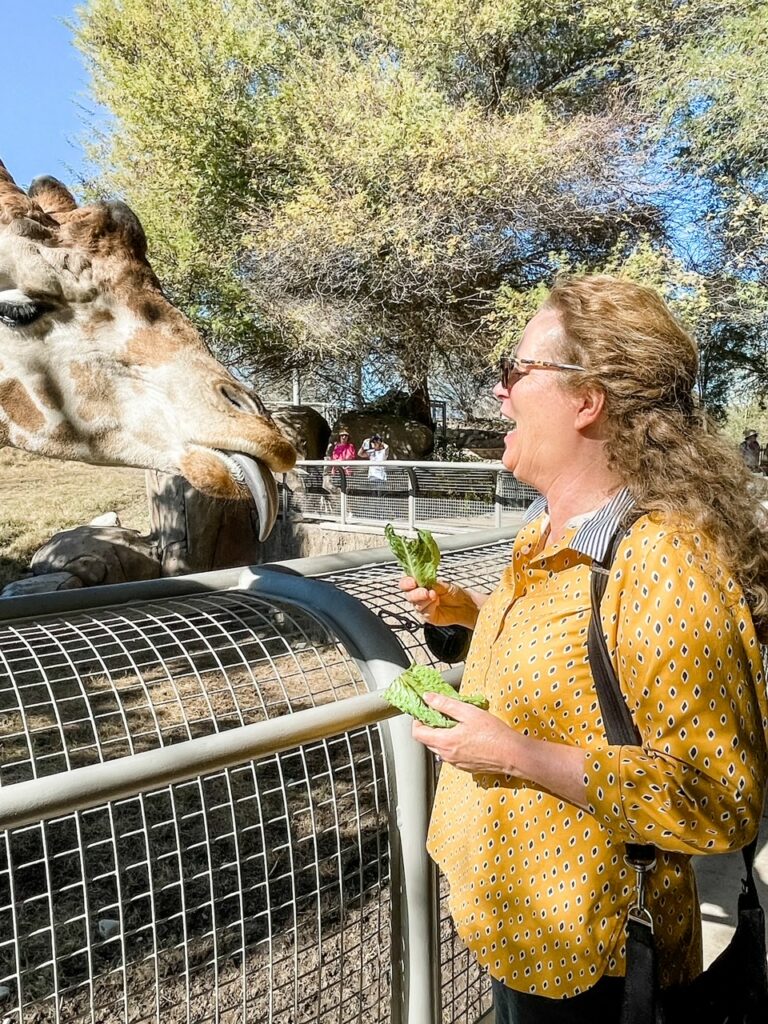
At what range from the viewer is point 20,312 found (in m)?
2.89

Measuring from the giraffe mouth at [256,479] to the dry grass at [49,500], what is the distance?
1197cm

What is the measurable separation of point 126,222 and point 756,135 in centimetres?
1188

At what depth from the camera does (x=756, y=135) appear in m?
11.8

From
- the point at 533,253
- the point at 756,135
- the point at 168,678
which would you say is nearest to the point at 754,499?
the point at 168,678

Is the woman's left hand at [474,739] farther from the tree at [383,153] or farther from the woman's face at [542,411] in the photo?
the tree at [383,153]

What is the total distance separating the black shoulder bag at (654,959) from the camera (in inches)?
48.3

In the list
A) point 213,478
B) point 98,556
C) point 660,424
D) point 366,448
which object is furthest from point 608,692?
point 366,448

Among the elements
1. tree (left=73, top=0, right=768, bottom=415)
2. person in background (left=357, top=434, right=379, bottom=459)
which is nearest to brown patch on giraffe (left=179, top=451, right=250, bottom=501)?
tree (left=73, top=0, right=768, bottom=415)

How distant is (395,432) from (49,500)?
8034 millimetres

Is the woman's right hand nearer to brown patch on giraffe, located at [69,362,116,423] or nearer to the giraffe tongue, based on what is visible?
the giraffe tongue

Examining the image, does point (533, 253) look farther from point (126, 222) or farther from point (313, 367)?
point (126, 222)

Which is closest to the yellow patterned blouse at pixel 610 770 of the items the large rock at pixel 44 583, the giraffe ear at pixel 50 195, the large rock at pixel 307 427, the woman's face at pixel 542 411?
the woman's face at pixel 542 411

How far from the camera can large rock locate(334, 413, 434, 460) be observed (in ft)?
57.2

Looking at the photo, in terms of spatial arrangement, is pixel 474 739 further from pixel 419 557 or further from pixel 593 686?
pixel 419 557
